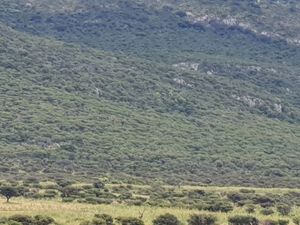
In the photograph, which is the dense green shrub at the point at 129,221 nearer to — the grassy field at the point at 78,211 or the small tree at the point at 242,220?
the grassy field at the point at 78,211

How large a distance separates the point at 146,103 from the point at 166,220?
86624mm

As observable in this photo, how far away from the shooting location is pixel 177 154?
11000 cm

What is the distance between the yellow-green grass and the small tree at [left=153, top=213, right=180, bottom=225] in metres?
0.73

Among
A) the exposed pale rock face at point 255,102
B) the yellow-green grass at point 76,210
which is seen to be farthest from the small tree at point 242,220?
the exposed pale rock face at point 255,102

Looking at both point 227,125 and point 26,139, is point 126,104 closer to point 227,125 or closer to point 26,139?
point 227,125

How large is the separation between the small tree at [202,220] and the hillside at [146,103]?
103 feet

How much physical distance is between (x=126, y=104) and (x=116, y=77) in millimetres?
11504

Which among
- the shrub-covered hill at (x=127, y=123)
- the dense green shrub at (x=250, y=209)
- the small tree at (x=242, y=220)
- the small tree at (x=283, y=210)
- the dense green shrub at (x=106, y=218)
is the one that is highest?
the small tree at (x=242, y=220)

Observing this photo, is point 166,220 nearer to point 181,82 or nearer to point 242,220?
point 242,220

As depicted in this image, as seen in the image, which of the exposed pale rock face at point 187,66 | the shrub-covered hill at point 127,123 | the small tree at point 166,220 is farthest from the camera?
the exposed pale rock face at point 187,66

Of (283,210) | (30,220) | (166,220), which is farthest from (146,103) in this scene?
(30,220)

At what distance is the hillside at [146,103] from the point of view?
102 m

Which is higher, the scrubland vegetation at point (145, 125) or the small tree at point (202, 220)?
the small tree at point (202, 220)

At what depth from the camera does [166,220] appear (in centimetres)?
5056
